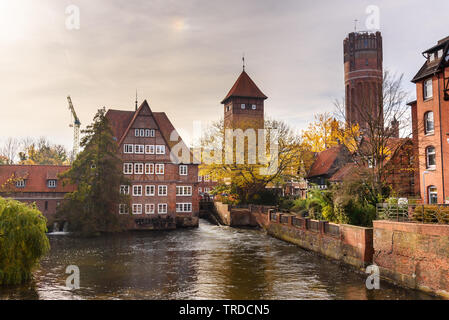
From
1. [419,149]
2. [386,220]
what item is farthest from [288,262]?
[419,149]

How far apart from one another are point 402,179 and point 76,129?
327 ft

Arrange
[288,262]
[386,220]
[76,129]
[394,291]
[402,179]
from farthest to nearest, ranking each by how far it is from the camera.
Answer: [76,129]
[402,179]
[288,262]
[386,220]
[394,291]

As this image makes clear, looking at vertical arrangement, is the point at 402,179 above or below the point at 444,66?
below

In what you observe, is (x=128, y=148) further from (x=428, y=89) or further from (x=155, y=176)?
(x=428, y=89)

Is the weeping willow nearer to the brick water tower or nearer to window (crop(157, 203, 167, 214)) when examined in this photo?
window (crop(157, 203, 167, 214))

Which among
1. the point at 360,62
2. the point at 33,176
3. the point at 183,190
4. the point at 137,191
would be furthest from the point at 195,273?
the point at 360,62

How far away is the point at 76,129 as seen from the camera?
370ft

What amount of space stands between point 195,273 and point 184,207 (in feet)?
Result: 81.4

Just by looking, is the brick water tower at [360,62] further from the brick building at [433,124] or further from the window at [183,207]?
the brick building at [433,124]

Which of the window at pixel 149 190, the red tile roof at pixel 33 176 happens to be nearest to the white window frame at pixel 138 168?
the window at pixel 149 190

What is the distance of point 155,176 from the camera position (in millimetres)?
44062
